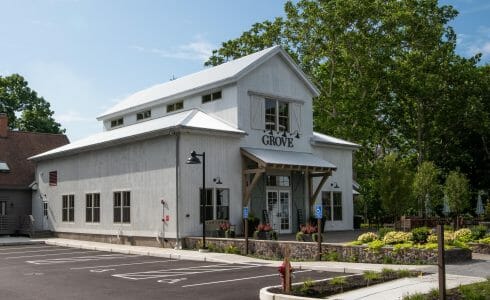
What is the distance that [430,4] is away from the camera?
151ft

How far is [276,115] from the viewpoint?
2811 cm

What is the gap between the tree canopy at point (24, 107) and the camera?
2445 inches

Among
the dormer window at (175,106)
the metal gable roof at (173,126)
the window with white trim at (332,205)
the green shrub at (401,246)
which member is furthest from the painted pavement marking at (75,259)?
the window with white trim at (332,205)

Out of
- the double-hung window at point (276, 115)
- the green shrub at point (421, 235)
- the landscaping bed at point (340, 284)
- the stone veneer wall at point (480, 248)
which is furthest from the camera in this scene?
the double-hung window at point (276, 115)

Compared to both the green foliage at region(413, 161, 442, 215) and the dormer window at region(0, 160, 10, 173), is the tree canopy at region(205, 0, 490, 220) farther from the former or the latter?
the dormer window at region(0, 160, 10, 173)

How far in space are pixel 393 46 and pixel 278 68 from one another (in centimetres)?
1893

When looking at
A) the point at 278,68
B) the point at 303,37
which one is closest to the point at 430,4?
the point at 303,37

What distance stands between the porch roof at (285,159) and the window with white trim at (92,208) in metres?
8.82

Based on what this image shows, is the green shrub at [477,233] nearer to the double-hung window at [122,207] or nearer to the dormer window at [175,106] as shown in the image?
the double-hung window at [122,207]

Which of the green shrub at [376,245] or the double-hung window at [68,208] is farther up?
the double-hung window at [68,208]

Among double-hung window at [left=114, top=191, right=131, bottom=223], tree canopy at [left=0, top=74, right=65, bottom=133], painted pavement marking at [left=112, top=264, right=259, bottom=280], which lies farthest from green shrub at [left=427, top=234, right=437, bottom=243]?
tree canopy at [left=0, top=74, right=65, bottom=133]

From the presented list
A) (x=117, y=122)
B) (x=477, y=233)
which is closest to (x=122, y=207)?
(x=117, y=122)

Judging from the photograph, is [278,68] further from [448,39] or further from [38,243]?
[448,39]

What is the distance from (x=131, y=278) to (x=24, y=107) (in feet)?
184
